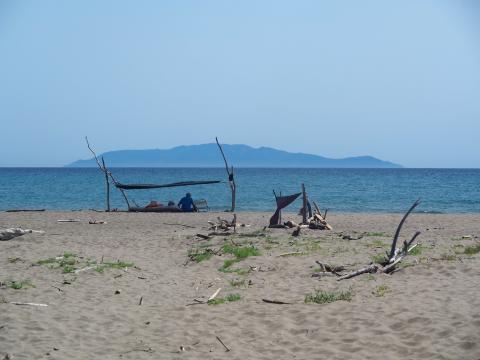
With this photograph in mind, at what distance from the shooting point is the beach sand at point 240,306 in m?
7.28

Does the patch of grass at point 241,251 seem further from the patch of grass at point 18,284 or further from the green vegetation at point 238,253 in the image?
the patch of grass at point 18,284

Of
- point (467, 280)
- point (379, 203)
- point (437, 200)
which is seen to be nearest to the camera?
point (467, 280)

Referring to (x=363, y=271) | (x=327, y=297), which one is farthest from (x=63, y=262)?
(x=363, y=271)

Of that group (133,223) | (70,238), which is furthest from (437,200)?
(70,238)

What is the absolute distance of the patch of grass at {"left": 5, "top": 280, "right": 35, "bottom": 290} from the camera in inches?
399

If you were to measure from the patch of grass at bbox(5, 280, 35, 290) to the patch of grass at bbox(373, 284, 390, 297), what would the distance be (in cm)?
599

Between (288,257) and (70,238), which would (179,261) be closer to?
(288,257)

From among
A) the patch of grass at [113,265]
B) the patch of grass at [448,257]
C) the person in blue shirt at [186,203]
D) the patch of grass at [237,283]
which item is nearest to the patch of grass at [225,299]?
the patch of grass at [237,283]

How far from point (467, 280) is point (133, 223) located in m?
15.2

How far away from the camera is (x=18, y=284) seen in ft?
34.0

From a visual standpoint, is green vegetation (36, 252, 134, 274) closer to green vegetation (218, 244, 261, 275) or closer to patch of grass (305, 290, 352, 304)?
green vegetation (218, 244, 261, 275)

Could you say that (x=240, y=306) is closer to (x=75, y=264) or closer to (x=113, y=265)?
(x=113, y=265)

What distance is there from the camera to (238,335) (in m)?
7.90

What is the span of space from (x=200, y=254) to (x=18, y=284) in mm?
4569
